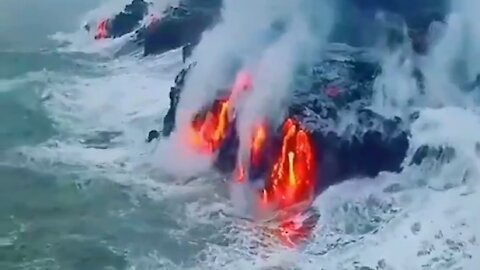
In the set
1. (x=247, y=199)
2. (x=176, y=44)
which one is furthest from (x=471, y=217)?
(x=176, y=44)

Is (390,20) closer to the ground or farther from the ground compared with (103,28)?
closer to the ground

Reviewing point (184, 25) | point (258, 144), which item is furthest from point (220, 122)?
point (184, 25)

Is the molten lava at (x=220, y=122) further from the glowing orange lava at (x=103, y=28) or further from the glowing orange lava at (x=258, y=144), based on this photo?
the glowing orange lava at (x=103, y=28)

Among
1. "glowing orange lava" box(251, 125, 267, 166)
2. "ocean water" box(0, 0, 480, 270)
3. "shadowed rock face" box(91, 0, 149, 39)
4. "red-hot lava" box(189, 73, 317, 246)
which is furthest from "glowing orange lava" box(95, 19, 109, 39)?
"glowing orange lava" box(251, 125, 267, 166)

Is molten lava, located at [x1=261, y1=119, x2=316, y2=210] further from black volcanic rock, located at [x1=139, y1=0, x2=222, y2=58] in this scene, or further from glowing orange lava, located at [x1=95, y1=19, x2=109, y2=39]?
glowing orange lava, located at [x1=95, y1=19, x2=109, y2=39]

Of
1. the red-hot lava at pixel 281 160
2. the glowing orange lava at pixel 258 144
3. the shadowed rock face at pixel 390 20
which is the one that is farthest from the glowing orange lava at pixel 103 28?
the shadowed rock face at pixel 390 20

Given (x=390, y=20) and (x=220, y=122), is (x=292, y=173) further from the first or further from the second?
(x=390, y=20)
